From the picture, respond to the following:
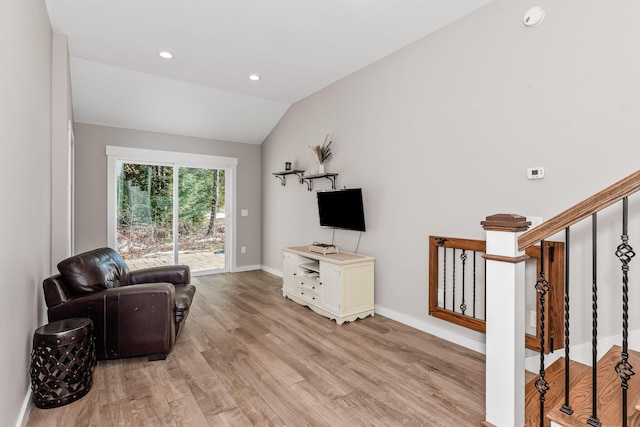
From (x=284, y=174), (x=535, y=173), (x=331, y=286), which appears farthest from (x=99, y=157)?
(x=535, y=173)

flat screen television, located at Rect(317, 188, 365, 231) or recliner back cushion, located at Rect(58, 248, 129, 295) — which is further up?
flat screen television, located at Rect(317, 188, 365, 231)

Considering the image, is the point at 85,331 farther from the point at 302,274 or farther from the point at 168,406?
the point at 302,274

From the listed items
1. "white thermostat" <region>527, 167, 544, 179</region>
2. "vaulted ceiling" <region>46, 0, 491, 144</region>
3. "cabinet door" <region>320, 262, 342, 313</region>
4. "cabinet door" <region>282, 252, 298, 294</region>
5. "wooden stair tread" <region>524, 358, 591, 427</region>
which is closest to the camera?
"wooden stair tread" <region>524, 358, 591, 427</region>

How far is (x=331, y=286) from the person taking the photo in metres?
3.45

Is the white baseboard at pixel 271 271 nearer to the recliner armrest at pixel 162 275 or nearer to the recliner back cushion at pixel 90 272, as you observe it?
the recliner armrest at pixel 162 275

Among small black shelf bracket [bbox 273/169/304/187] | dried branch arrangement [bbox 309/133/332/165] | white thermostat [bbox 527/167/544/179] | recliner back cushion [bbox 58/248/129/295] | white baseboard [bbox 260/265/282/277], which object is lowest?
white baseboard [bbox 260/265/282/277]

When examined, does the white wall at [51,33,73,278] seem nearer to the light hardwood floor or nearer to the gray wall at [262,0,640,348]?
the light hardwood floor

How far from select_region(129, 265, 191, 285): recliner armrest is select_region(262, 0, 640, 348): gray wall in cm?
184

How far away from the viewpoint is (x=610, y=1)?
1982 millimetres

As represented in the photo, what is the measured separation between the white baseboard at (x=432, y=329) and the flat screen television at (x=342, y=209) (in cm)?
95

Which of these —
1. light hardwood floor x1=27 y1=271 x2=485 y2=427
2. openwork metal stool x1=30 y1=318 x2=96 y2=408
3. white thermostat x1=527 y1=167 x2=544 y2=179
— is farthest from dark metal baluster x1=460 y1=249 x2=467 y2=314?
openwork metal stool x1=30 y1=318 x2=96 y2=408

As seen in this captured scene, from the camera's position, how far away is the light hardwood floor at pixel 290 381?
186 cm

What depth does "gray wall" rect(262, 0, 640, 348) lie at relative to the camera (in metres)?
2.00

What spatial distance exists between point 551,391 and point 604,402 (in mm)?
430
